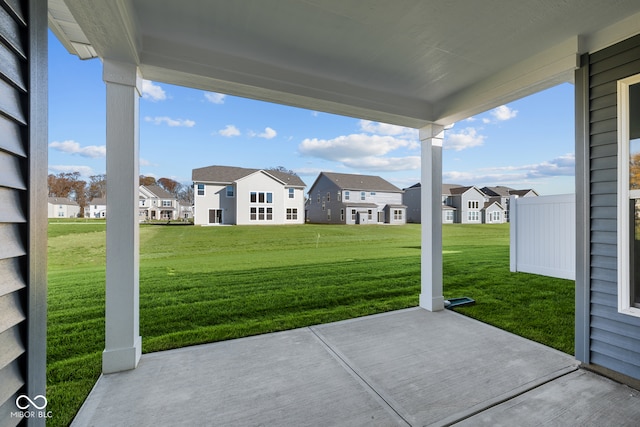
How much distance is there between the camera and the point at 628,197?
2.14m

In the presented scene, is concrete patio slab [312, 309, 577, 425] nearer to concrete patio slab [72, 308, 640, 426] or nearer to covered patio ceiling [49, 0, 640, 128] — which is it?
concrete patio slab [72, 308, 640, 426]

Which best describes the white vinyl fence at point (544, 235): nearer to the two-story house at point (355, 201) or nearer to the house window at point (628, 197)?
the house window at point (628, 197)

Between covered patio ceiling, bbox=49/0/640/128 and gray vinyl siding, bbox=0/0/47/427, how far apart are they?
123 centimetres

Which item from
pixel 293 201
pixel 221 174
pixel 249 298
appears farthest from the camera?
pixel 293 201

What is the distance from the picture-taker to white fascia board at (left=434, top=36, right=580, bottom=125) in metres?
2.39

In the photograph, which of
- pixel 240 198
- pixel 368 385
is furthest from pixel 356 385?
pixel 240 198

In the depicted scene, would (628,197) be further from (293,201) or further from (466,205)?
(466,205)

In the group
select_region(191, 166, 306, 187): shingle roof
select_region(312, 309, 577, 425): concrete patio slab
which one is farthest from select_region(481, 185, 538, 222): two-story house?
select_region(312, 309, 577, 425): concrete patio slab

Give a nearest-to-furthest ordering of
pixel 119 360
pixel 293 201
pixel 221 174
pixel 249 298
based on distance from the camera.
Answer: pixel 119 360, pixel 249 298, pixel 221 174, pixel 293 201

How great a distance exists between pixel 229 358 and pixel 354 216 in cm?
1691

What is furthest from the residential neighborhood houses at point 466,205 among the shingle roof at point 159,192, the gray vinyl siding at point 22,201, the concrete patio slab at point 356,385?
the gray vinyl siding at point 22,201

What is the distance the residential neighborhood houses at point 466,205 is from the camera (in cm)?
2245

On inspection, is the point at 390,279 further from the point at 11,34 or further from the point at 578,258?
the point at 11,34

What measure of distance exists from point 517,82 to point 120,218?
12.5 feet
